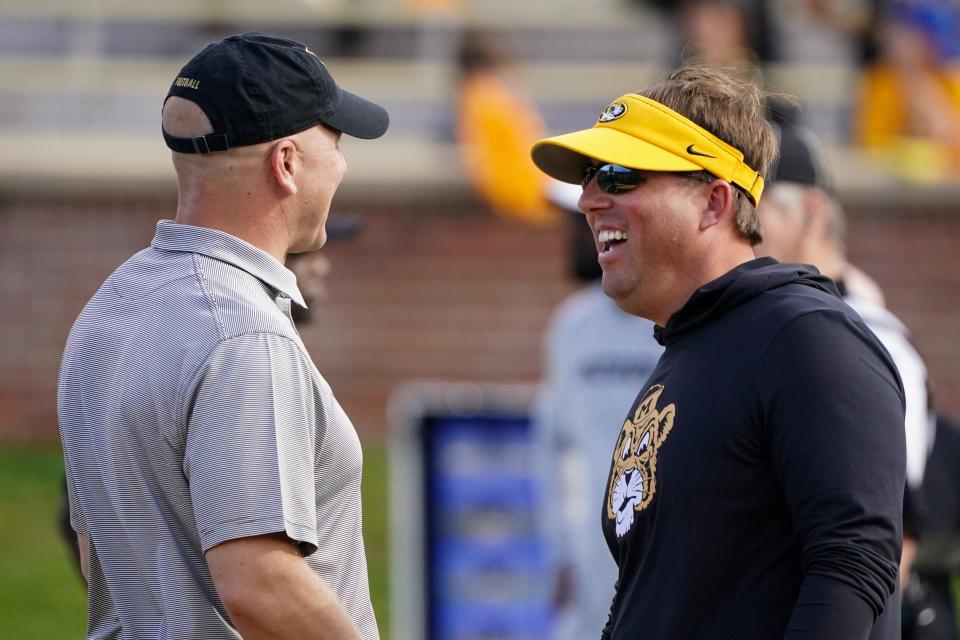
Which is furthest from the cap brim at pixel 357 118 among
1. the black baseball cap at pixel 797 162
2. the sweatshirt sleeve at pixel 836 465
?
A: the black baseball cap at pixel 797 162

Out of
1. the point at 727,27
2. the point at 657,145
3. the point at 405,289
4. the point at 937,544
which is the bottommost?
the point at 937,544

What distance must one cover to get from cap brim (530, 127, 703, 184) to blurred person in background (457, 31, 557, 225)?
706cm

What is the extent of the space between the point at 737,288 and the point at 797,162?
146cm

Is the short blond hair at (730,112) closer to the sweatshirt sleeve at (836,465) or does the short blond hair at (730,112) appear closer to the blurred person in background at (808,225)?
the sweatshirt sleeve at (836,465)

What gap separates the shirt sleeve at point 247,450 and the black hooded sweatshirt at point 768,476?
58cm

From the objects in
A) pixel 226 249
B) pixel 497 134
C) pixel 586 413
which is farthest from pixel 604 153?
pixel 497 134

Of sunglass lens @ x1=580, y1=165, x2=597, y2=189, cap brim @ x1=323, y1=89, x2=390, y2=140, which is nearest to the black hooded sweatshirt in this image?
sunglass lens @ x1=580, y1=165, x2=597, y2=189

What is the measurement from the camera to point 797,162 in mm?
3953

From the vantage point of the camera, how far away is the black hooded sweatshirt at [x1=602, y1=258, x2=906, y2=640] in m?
2.32

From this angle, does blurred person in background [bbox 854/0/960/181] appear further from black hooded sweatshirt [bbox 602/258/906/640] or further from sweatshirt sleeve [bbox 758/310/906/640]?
sweatshirt sleeve [bbox 758/310/906/640]

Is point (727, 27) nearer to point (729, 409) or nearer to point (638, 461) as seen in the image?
point (638, 461)

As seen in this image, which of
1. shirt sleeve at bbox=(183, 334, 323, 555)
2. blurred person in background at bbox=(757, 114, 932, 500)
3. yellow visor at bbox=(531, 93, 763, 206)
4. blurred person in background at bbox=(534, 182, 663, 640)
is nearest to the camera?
shirt sleeve at bbox=(183, 334, 323, 555)

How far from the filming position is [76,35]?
1187cm

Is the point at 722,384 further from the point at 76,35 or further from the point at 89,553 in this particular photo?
the point at 76,35
